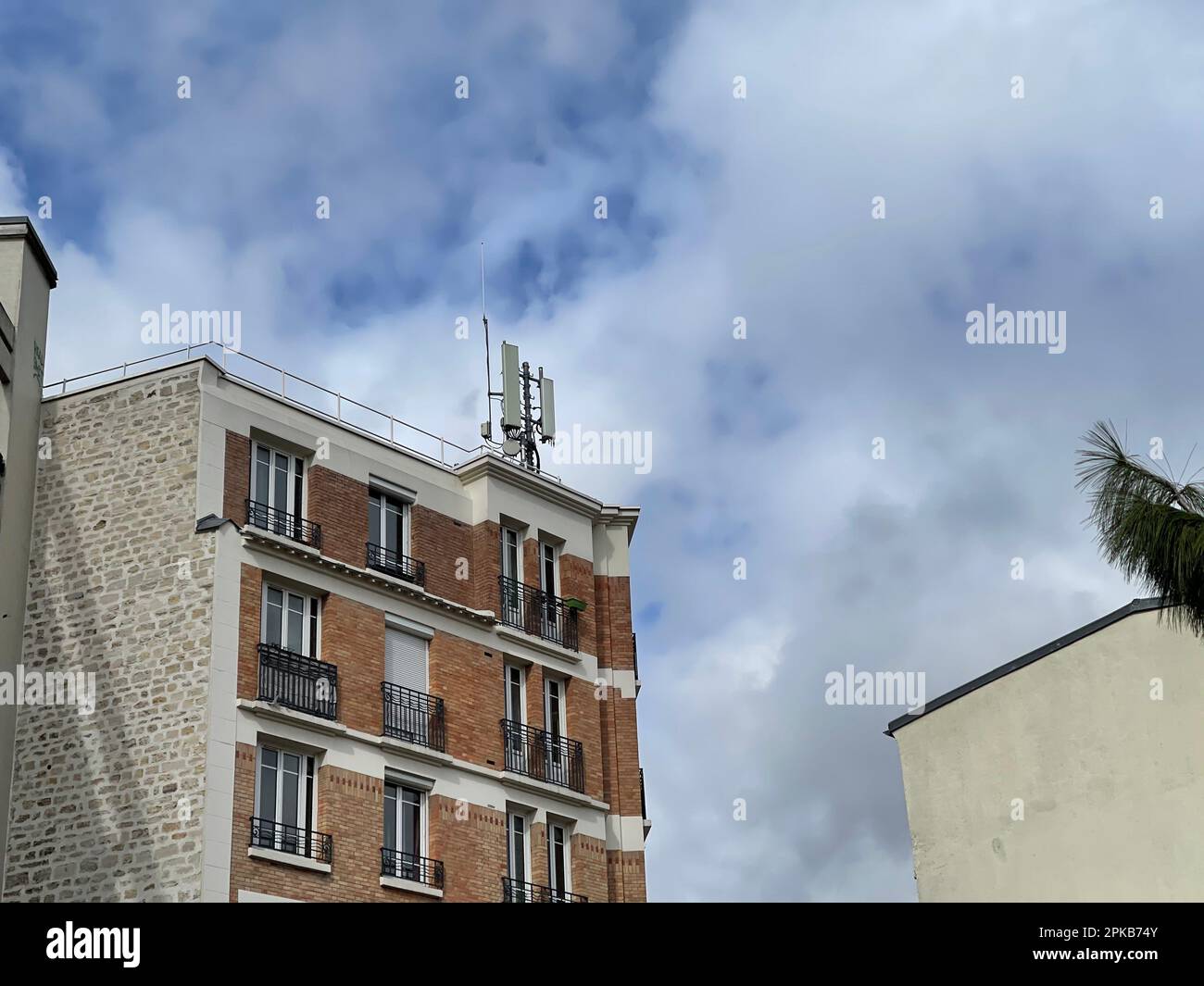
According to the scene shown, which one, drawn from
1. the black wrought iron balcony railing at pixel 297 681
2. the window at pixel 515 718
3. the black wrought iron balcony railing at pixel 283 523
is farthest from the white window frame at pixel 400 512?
the black wrought iron balcony railing at pixel 297 681

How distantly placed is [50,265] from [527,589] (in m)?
12.0

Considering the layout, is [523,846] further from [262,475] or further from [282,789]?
[262,475]

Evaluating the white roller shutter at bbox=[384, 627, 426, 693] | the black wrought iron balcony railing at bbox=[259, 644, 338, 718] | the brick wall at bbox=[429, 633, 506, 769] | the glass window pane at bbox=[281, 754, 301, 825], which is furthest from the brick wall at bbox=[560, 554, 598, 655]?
the glass window pane at bbox=[281, 754, 301, 825]

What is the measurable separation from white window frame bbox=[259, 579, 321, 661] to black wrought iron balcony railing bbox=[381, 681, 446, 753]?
5.31ft

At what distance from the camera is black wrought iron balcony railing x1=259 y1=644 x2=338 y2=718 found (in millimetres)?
30984

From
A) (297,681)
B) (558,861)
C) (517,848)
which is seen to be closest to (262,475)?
(297,681)

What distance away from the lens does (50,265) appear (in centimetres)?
3172

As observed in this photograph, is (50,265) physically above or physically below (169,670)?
above

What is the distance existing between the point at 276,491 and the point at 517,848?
873cm

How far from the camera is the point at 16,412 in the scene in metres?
31.5

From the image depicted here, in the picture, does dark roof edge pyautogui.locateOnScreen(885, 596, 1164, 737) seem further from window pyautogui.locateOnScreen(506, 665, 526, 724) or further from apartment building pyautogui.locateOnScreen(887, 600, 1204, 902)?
window pyautogui.locateOnScreen(506, 665, 526, 724)
